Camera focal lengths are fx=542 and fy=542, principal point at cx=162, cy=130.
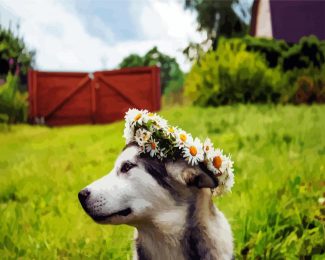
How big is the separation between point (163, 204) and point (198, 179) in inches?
7.3

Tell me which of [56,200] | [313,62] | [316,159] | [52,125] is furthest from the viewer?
[313,62]

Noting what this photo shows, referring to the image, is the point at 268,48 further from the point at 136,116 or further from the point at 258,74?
the point at 136,116

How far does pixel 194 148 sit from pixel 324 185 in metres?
2.37

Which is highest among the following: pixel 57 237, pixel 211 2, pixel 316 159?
pixel 211 2

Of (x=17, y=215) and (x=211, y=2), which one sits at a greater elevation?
(x=211, y=2)

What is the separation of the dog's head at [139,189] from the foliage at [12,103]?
28.7ft

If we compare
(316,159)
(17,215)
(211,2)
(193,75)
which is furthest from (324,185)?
(211,2)

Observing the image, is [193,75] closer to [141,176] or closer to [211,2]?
[141,176]

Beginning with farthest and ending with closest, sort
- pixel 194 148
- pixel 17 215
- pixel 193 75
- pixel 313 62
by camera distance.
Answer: pixel 313 62, pixel 193 75, pixel 17 215, pixel 194 148

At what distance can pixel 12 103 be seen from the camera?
36.1 feet

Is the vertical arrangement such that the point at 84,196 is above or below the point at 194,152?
below

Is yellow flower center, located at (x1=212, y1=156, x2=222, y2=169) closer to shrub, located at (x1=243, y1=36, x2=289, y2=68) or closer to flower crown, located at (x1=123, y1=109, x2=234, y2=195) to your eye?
flower crown, located at (x1=123, y1=109, x2=234, y2=195)

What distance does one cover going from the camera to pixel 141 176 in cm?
217

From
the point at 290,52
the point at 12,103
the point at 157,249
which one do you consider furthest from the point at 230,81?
the point at 157,249
